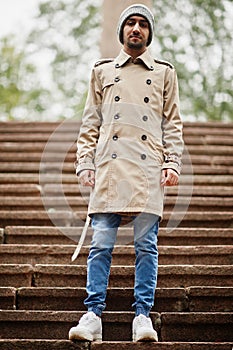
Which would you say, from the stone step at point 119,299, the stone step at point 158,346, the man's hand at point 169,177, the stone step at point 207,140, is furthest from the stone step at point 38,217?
the stone step at point 207,140

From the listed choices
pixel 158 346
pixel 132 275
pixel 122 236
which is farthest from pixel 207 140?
pixel 158 346

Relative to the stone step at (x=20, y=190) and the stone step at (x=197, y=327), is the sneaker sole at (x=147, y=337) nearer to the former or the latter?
the stone step at (x=197, y=327)

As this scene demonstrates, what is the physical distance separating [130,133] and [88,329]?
0.97 metres

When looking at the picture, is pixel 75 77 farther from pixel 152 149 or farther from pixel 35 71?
pixel 152 149

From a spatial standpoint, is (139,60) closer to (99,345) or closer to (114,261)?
(114,261)

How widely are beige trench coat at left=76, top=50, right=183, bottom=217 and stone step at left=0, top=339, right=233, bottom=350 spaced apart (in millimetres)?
631

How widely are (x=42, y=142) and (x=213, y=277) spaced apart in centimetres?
301

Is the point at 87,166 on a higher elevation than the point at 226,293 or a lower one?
higher

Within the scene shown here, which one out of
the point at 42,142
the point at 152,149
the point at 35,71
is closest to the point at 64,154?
the point at 42,142

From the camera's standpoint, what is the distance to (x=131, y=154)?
3.15 m

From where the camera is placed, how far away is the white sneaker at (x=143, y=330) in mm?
2836

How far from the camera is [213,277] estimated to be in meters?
3.50

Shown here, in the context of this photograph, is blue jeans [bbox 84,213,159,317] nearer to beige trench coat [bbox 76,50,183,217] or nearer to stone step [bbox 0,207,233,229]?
beige trench coat [bbox 76,50,183,217]

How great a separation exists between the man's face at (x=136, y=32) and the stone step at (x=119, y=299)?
4.16ft
